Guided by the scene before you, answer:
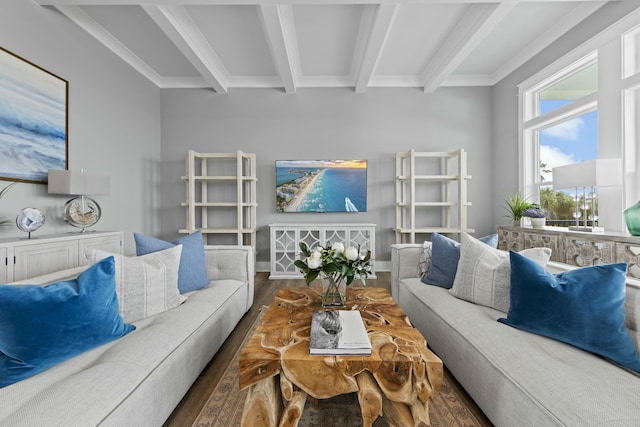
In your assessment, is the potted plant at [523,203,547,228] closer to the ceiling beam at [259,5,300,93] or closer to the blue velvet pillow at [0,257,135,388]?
the ceiling beam at [259,5,300,93]

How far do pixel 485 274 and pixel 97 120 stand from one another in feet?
13.2

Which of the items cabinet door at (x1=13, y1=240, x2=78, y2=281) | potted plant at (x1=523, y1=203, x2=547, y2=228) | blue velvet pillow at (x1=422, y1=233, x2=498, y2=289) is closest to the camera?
cabinet door at (x1=13, y1=240, x2=78, y2=281)

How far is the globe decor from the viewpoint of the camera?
5.19 ft

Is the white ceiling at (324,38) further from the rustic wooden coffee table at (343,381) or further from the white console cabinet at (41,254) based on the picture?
the rustic wooden coffee table at (343,381)

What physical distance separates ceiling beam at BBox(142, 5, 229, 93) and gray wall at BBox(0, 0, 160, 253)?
911mm

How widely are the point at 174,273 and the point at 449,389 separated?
1.72 m

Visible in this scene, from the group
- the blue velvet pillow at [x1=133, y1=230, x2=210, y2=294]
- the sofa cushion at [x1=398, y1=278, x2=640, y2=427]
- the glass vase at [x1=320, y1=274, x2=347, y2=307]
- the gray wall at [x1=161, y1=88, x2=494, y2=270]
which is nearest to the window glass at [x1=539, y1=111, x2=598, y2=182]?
the gray wall at [x1=161, y1=88, x2=494, y2=270]

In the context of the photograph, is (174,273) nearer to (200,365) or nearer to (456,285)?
(200,365)

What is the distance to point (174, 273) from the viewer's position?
1.78 m

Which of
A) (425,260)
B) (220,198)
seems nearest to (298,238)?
(220,198)

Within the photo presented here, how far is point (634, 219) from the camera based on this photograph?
2.07 meters

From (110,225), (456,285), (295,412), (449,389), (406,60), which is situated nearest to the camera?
(295,412)

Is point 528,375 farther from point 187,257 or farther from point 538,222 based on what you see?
point 538,222


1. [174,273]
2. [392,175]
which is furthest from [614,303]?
[392,175]
